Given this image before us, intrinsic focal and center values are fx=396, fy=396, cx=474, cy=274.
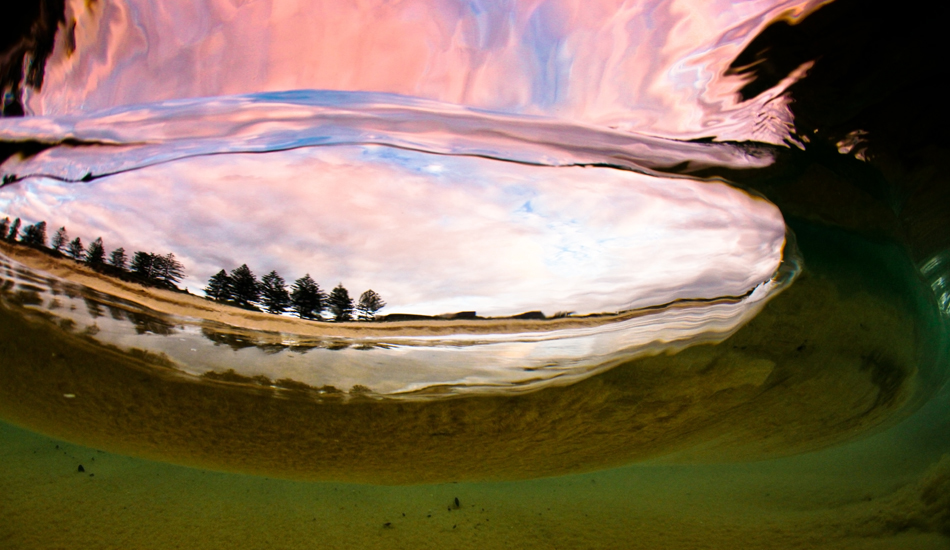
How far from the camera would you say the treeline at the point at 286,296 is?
142 centimetres

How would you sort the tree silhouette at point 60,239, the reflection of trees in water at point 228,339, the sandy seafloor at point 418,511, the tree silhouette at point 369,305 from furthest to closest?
the sandy seafloor at point 418,511, the reflection of trees in water at point 228,339, the tree silhouette at point 369,305, the tree silhouette at point 60,239

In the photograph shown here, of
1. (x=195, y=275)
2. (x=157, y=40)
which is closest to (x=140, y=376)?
(x=195, y=275)

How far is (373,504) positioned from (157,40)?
2.21 m

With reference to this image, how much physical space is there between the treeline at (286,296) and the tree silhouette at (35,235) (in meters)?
0.57

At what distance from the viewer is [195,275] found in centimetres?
141

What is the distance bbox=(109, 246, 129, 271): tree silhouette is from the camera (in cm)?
139

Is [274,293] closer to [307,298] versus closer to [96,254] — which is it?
[307,298]

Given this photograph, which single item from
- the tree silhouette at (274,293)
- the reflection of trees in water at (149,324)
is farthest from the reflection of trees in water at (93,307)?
the tree silhouette at (274,293)

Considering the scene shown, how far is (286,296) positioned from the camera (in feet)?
4.77

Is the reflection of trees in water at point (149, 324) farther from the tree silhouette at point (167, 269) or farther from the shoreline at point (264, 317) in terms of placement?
the tree silhouette at point (167, 269)

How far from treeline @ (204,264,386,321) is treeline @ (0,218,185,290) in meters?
0.15

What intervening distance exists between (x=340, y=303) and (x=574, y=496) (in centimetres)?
199

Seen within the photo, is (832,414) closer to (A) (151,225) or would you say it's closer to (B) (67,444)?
(A) (151,225)

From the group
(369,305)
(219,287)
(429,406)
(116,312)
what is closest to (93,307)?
(116,312)
